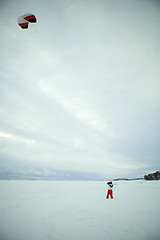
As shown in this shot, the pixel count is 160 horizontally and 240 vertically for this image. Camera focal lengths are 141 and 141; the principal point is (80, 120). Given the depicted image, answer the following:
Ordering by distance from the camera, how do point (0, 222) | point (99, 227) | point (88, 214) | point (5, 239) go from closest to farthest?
point (5, 239) < point (99, 227) < point (0, 222) < point (88, 214)

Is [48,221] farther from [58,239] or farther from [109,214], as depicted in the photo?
[109,214]

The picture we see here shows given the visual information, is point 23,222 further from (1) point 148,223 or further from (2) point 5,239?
(1) point 148,223

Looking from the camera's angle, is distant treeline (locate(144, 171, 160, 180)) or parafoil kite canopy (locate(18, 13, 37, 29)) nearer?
parafoil kite canopy (locate(18, 13, 37, 29))

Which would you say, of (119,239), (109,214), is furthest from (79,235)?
(109,214)

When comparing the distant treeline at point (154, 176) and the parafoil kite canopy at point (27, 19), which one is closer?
the parafoil kite canopy at point (27, 19)

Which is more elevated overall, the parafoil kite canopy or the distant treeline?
the parafoil kite canopy

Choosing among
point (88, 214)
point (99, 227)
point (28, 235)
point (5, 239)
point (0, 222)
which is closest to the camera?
point (5, 239)

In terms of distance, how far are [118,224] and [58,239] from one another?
2730mm

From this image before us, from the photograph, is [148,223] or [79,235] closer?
[79,235]

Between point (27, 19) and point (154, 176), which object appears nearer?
point (27, 19)

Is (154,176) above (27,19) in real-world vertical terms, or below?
below

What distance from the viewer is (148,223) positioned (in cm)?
600

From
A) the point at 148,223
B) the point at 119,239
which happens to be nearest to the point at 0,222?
the point at 119,239

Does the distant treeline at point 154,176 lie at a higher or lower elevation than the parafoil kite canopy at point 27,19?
lower
